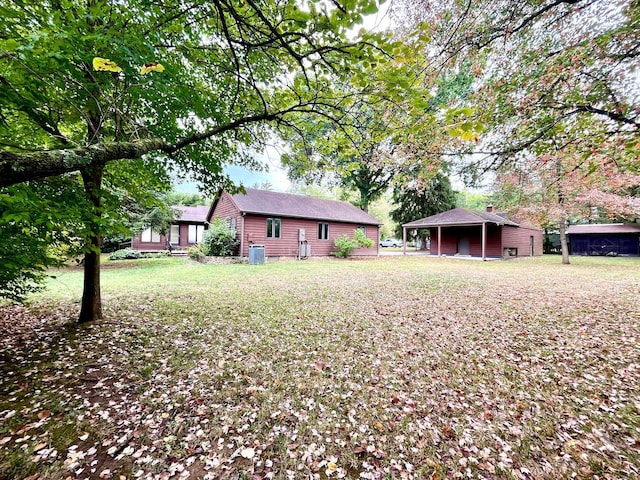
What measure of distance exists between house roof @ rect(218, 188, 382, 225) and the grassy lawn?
10.2 metres

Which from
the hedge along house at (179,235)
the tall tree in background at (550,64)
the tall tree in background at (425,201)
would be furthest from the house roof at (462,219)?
the hedge along house at (179,235)

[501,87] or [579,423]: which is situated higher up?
[501,87]

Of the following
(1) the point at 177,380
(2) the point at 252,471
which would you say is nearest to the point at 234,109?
(1) the point at 177,380

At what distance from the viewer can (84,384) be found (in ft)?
9.15

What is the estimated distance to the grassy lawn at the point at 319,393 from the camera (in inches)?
75.5

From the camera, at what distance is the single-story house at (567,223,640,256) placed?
77.6ft

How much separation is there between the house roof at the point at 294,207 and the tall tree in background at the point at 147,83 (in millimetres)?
9742

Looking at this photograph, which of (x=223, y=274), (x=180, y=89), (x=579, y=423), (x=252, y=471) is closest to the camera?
(x=252, y=471)

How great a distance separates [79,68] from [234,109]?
180 centimetres

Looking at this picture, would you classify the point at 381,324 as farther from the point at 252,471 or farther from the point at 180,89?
the point at 180,89

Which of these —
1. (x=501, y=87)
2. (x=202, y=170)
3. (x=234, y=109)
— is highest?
(x=501, y=87)

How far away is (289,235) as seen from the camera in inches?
645

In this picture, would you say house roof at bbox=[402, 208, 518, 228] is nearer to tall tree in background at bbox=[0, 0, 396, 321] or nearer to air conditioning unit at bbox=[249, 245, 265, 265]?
air conditioning unit at bbox=[249, 245, 265, 265]

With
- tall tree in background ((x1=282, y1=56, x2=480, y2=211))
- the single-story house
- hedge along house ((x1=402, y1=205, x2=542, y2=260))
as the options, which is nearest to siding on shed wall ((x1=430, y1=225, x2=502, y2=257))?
hedge along house ((x1=402, y1=205, x2=542, y2=260))
